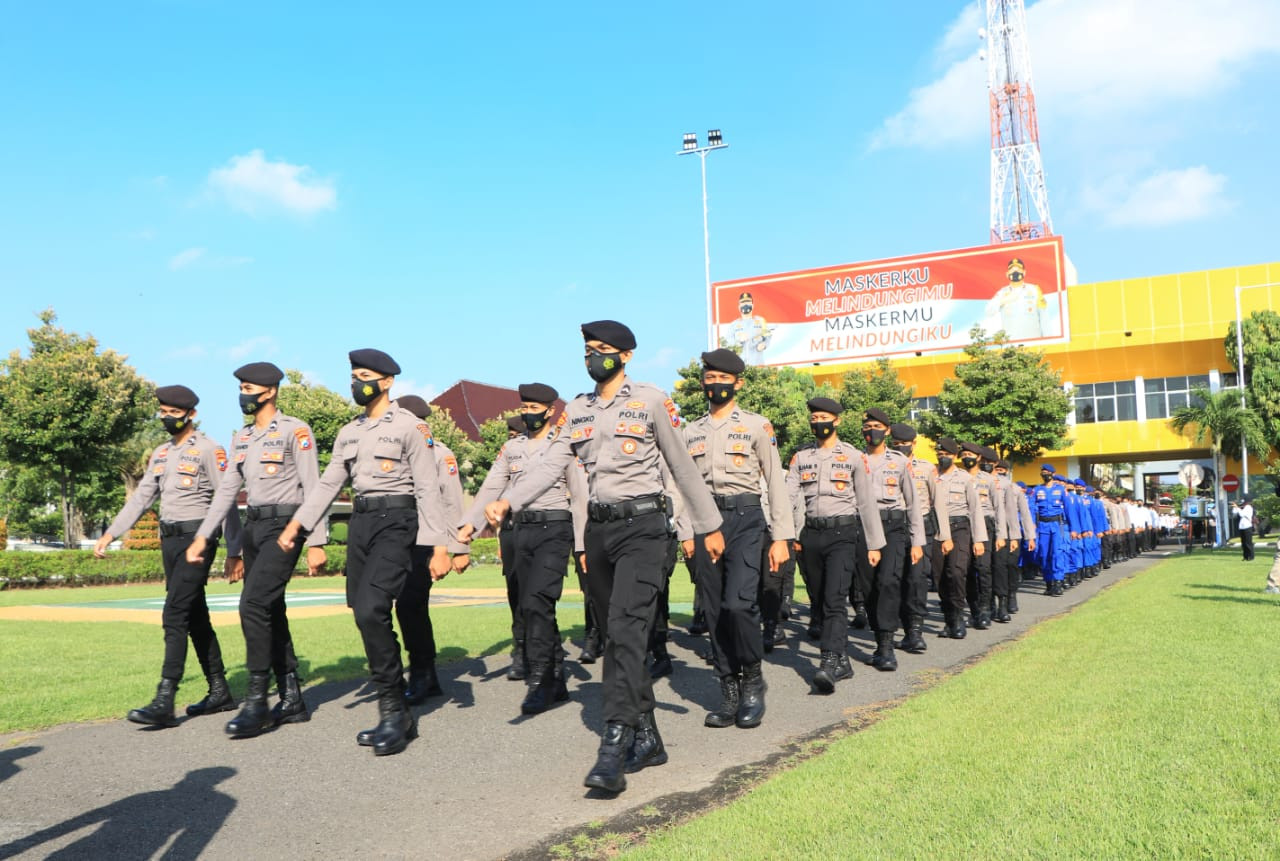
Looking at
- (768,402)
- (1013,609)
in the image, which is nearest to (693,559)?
(1013,609)

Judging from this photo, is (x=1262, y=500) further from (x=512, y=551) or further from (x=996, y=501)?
(x=512, y=551)

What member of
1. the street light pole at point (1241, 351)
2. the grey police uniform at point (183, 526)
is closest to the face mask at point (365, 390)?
the grey police uniform at point (183, 526)

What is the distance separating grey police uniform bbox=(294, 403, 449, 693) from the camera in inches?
236

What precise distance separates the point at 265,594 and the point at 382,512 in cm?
101

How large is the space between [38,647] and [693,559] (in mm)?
8008

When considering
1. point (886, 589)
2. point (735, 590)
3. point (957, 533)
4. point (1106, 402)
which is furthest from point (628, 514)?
point (1106, 402)

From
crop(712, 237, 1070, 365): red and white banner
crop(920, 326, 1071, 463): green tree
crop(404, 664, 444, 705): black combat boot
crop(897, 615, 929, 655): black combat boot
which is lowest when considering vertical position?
crop(897, 615, 929, 655): black combat boot

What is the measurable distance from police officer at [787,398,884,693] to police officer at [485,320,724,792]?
2704 mm

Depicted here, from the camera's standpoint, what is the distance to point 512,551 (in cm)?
867

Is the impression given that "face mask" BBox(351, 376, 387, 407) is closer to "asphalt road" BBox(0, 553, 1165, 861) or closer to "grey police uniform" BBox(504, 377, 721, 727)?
"grey police uniform" BBox(504, 377, 721, 727)

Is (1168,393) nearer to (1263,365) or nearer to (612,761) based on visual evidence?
(1263,365)

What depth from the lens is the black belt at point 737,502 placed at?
22.4 feet

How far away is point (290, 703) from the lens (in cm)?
673

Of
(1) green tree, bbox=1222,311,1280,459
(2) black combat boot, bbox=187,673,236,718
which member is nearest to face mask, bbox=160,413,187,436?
(2) black combat boot, bbox=187,673,236,718
